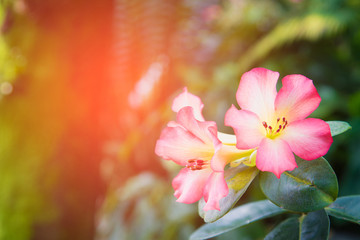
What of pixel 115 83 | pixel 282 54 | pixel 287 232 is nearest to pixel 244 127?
pixel 287 232

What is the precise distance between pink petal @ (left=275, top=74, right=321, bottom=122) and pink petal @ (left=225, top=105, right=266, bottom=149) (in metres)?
0.03

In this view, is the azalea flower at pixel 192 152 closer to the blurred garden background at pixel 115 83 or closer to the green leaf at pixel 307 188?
the green leaf at pixel 307 188

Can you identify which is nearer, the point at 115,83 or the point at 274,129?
the point at 274,129

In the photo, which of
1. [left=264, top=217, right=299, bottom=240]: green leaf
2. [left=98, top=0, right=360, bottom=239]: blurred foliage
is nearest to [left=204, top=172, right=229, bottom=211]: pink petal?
[left=264, top=217, right=299, bottom=240]: green leaf

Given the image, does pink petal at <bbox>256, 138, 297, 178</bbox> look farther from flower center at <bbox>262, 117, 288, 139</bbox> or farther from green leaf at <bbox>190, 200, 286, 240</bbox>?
green leaf at <bbox>190, 200, 286, 240</bbox>

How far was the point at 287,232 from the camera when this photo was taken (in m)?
0.33

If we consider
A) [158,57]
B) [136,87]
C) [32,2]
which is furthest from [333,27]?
[32,2]

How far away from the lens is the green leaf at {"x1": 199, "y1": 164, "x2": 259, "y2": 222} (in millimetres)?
288

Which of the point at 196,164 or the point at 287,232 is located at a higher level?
the point at 196,164

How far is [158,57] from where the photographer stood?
1970 mm

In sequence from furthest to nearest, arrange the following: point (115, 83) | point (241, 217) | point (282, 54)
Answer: point (115, 83), point (282, 54), point (241, 217)

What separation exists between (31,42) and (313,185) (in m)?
1.79

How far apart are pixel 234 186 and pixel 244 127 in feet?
0.23

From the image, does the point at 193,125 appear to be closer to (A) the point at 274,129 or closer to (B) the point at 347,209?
(A) the point at 274,129
